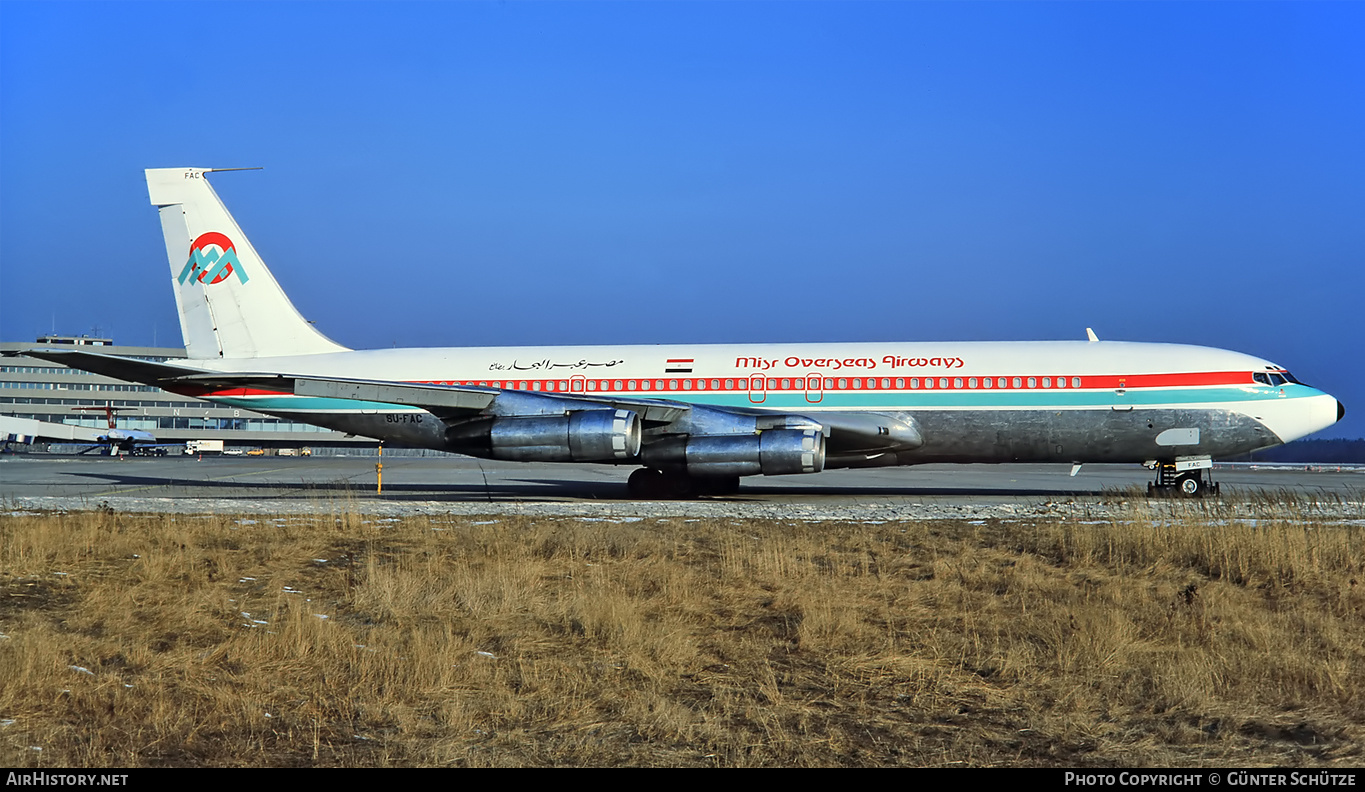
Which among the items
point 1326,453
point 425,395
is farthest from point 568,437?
point 1326,453

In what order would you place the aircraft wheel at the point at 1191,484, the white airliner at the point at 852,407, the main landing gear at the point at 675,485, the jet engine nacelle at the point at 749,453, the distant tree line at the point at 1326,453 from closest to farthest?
the jet engine nacelle at the point at 749,453 < the white airliner at the point at 852,407 < the aircraft wheel at the point at 1191,484 < the main landing gear at the point at 675,485 < the distant tree line at the point at 1326,453

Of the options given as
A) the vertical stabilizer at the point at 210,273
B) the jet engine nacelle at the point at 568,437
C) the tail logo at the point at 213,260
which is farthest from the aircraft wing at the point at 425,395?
the tail logo at the point at 213,260

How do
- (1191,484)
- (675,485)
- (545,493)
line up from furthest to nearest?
(545,493) → (675,485) → (1191,484)

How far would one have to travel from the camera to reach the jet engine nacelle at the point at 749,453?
2111 cm

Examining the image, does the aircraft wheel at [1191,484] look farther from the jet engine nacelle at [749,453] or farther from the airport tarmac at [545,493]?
the jet engine nacelle at [749,453]

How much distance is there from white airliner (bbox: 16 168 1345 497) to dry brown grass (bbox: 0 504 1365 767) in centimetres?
799

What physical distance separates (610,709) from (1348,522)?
14.2 metres

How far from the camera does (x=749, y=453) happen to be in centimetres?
2142

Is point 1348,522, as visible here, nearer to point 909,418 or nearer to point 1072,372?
point 1072,372

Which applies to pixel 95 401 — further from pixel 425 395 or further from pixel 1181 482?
pixel 1181 482

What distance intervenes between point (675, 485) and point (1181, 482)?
11531 mm

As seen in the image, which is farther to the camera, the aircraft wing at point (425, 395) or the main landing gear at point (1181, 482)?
the main landing gear at point (1181, 482)

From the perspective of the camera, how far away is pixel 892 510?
1970 centimetres

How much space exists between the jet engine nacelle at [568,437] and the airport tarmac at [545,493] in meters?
1.05
